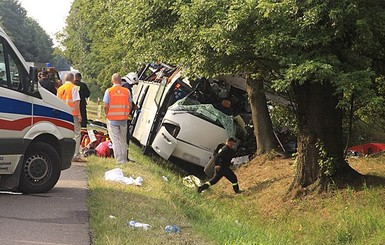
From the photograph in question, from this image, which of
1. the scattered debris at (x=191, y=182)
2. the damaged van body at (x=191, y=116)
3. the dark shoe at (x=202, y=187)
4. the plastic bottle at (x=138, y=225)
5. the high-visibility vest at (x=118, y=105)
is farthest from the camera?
the damaged van body at (x=191, y=116)

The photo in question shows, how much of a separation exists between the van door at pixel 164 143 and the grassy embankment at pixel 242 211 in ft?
1.70

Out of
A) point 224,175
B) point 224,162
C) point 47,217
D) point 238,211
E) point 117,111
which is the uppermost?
point 117,111

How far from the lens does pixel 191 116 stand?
48.2 ft

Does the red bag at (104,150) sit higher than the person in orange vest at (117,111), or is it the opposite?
the person in orange vest at (117,111)

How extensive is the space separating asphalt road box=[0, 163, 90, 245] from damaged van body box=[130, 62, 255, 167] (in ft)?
15.1

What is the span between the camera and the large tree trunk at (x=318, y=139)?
11.6 m

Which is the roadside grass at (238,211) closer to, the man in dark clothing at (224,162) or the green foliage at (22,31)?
the man in dark clothing at (224,162)

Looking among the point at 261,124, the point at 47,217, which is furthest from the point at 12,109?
the point at 261,124

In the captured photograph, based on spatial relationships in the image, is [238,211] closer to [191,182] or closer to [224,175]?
[224,175]

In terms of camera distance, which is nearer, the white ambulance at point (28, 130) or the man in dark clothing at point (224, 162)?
the white ambulance at point (28, 130)

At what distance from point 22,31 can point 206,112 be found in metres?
102

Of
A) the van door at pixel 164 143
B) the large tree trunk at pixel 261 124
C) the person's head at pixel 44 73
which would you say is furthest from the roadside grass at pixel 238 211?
the person's head at pixel 44 73

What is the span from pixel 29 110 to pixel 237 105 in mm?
8801

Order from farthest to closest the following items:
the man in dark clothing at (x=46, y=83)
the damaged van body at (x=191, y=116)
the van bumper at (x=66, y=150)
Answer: the damaged van body at (x=191, y=116), the man in dark clothing at (x=46, y=83), the van bumper at (x=66, y=150)
